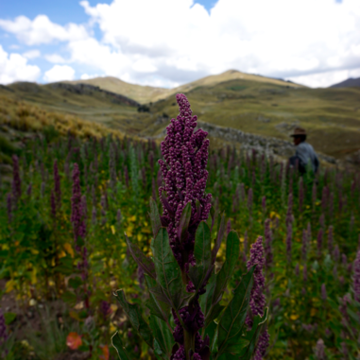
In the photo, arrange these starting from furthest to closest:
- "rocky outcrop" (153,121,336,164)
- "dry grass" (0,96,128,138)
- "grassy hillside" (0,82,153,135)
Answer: "grassy hillside" (0,82,153,135), "rocky outcrop" (153,121,336,164), "dry grass" (0,96,128,138)


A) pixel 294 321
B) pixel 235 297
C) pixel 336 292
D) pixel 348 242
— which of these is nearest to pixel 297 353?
pixel 294 321

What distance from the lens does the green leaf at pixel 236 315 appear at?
81cm

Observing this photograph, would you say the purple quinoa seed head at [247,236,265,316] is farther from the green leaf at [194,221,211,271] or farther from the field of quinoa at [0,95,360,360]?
the green leaf at [194,221,211,271]

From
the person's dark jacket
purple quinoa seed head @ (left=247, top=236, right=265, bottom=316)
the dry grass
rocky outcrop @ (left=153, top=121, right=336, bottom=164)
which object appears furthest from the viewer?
rocky outcrop @ (left=153, top=121, right=336, bottom=164)

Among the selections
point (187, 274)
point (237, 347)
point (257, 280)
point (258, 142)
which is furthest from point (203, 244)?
point (258, 142)

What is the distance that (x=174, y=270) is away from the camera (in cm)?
75

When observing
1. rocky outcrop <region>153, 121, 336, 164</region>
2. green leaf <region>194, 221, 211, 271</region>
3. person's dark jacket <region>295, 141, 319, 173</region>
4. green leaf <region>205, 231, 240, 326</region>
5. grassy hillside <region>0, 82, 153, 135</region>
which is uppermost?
grassy hillside <region>0, 82, 153, 135</region>

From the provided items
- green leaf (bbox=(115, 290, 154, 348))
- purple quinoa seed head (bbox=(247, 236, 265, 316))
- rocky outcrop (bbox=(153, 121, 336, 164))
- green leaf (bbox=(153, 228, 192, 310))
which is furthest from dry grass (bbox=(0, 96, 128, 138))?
green leaf (bbox=(153, 228, 192, 310))

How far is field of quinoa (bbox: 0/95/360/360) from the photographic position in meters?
0.82

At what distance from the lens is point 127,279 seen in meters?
3.21

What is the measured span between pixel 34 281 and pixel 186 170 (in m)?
3.53

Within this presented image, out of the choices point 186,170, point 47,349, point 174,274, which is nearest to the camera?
point 174,274

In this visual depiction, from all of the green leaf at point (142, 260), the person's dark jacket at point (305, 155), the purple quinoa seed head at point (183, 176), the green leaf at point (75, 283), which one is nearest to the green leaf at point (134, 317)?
the green leaf at point (142, 260)

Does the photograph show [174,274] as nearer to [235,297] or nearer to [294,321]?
[235,297]
